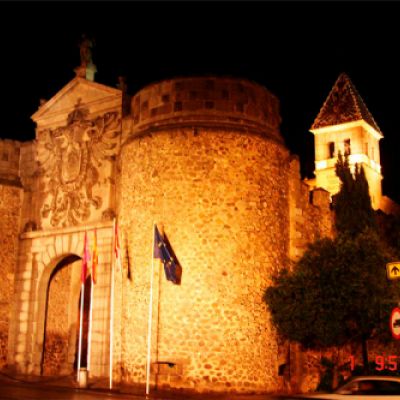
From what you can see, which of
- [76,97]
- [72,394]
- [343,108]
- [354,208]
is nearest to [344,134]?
[343,108]

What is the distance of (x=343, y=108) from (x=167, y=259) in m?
32.1

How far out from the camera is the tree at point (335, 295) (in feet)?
62.1

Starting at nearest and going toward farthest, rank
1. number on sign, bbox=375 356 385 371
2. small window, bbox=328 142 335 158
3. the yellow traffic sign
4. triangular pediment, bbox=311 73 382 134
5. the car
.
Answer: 1. the car
2. the yellow traffic sign
3. number on sign, bbox=375 356 385 371
4. triangular pediment, bbox=311 73 382 134
5. small window, bbox=328 142 335 158

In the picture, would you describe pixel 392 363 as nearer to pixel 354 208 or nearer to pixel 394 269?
pixel 354 208

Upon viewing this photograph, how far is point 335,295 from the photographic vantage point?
756 inches

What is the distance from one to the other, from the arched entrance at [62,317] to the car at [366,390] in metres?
16.2

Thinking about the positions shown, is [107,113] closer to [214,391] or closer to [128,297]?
Result: [128,297]

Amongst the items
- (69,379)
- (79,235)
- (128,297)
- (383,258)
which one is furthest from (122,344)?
(383,258)

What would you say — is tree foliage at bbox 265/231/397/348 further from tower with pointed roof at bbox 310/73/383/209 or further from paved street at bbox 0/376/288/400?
tower with pointed roof at bbox 310/73/383/209

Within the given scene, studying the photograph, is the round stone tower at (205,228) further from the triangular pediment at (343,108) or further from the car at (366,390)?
the triangular pediment at (343,108)

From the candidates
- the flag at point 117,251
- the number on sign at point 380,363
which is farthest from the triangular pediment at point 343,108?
the flag at point 117,251

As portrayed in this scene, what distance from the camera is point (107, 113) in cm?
2512

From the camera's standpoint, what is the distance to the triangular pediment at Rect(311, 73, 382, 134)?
4825 cm

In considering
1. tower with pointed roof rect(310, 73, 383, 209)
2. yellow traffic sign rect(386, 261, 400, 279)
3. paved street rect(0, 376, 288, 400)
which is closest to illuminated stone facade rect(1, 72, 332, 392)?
paved street rect(0, 376, 288, 400)
